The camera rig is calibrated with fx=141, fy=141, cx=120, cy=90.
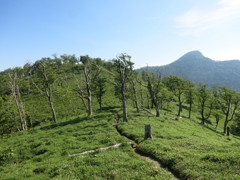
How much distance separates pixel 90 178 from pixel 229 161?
9.32 meters

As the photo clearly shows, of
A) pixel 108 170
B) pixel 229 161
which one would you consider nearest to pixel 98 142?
pixel 108 170

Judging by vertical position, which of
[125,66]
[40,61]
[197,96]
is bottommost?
[197,96]

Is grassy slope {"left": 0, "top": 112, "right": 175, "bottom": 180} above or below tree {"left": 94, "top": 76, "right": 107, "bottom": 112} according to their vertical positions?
below

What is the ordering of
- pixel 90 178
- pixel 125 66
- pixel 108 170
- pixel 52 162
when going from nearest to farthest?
pixel 90 178
pixel 108 170
pixel 52 162
pixel 125 66

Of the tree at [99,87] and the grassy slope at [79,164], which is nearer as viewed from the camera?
the grassy slope at [79,164]

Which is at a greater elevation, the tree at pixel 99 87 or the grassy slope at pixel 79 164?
the tree at pixel 99 87

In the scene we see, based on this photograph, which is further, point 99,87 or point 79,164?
point 99,87

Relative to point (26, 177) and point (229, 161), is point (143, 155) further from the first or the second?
point (26, 177)

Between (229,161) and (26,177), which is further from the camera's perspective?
(26,177)

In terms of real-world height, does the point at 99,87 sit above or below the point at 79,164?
above

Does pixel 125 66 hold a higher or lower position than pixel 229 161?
higher

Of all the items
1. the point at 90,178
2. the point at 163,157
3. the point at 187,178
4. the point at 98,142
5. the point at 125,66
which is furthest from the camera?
the point at 125,66

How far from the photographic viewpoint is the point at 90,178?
31.2 ft

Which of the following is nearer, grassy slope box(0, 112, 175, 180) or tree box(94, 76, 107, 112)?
grassy slope box(0, 112, 175, 180)
